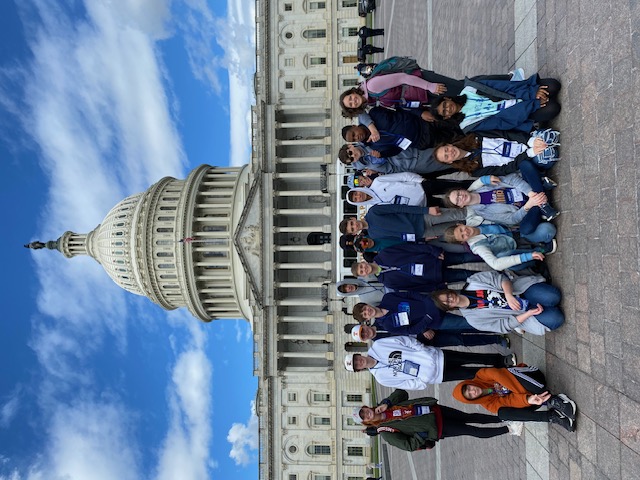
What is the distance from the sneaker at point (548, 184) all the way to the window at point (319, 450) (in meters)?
30.8

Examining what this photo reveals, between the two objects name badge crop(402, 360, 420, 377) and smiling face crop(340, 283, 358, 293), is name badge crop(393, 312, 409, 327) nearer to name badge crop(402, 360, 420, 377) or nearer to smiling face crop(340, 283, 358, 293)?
name badge crop(402, 360, 420, 377)

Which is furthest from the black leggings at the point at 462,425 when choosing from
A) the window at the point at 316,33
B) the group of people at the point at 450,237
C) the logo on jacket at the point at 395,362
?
the window at the point at 316,33

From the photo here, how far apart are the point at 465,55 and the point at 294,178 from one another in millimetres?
19277

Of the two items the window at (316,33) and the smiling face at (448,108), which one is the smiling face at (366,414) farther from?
the window at (316,33)

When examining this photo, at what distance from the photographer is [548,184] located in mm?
8727

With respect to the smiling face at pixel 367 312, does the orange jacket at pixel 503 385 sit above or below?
below

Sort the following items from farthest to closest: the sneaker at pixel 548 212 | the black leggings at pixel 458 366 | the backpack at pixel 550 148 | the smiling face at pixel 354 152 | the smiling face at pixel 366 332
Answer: the black leggings at pixel 458 366 < the smiling face at pixel 354 152 < the smiling face at pixel 366 332 < the backpack at pixel 550 148 < the sneaker at pixel 548 212

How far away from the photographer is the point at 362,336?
9.18 m

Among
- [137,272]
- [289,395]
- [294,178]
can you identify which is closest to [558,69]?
[294,178]

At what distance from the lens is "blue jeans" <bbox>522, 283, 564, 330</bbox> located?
8.40 meters

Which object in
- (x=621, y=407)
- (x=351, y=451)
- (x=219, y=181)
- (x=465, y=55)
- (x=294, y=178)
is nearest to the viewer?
(x=621, y=407)

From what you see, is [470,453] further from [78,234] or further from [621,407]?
[78,234]

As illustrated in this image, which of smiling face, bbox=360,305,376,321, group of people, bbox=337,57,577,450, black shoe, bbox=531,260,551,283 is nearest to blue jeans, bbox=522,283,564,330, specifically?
group of people, bbox=337,57,577,450

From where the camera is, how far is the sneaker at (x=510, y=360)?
412 inches
